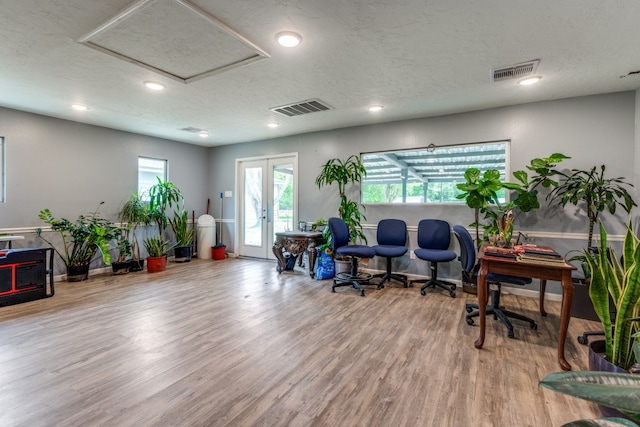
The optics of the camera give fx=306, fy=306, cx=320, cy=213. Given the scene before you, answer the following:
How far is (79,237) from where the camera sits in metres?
4.50

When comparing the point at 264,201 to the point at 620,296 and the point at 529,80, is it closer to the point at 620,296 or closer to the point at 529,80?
the point at 529,80

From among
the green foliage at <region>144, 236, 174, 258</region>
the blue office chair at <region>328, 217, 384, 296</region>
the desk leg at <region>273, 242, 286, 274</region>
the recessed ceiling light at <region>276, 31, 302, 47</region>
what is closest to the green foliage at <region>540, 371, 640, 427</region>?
the recessed ceiling light at <region>276, 31, 302, 47</region>

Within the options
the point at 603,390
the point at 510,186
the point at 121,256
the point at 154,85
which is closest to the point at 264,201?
the point at 121,256

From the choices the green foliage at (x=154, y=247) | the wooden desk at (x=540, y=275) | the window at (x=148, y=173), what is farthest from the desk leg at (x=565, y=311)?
the window at (x=148, y=173)

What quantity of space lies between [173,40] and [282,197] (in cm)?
378

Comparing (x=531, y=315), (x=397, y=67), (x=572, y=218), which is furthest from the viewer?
(x=572, y=218)

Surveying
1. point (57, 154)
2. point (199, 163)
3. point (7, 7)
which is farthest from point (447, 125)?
point (57, 154)

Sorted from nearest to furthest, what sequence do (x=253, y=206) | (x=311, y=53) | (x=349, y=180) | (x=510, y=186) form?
1. (x=311, y=53)
2. (x=510, y=186)
3. (x=349, y=180)
4. (x=253, y=206)

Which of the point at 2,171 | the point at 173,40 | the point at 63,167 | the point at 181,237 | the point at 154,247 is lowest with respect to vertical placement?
the point at 154,247

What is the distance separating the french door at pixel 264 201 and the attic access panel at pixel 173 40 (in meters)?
3.01

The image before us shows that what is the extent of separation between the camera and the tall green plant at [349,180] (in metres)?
4.89

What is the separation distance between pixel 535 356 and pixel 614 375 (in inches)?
79.8

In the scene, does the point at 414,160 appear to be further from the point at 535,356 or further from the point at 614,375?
the point at 614,375

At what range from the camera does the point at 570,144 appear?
12.3ft
